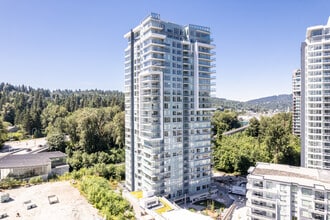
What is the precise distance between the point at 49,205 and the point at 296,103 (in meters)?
78.3

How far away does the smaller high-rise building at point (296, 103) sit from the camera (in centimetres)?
7734

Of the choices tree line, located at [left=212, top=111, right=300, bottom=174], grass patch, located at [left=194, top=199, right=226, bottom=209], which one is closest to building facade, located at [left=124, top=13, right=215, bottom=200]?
grass patch, located at [left=194, top=199, right=226, bottom=209]

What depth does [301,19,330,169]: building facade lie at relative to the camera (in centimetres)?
4143

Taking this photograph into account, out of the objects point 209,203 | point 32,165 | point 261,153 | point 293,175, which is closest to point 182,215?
point 209,203

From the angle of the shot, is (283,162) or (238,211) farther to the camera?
(283,162)

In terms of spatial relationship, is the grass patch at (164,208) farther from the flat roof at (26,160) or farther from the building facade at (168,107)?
the flat roof at (26,160)

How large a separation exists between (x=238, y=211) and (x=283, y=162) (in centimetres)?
2659

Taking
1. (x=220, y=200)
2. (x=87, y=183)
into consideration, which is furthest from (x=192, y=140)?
(x=87, y=183)

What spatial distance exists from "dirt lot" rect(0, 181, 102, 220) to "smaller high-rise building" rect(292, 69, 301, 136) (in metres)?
71.3

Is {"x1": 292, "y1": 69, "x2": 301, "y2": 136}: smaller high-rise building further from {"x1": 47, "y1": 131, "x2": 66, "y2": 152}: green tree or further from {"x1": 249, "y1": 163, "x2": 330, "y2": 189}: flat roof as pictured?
{"x1": 47, "y1": 131, "x2": 66, "y2": 152}: green tree

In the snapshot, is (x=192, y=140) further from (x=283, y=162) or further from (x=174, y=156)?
(x=283, y=162)

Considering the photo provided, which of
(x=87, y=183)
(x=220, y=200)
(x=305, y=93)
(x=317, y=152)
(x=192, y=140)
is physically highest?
(x=305, y=93)

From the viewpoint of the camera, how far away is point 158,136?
121 feet

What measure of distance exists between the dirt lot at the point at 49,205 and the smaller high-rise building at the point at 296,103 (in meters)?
71.3
